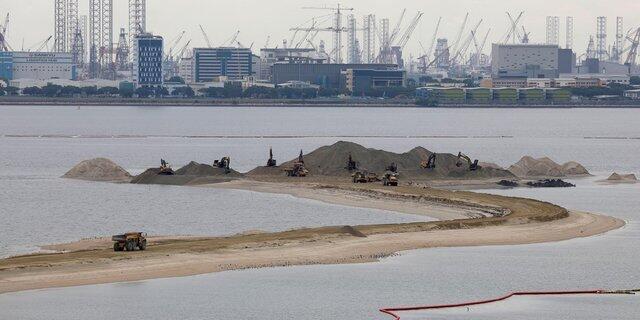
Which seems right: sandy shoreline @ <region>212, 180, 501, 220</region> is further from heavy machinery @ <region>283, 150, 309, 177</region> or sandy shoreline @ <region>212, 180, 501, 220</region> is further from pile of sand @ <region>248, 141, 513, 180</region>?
pile of sand @ <region>248, 141, 513, 180</region>

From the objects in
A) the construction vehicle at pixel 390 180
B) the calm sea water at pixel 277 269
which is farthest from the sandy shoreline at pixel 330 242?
the construction vehicle at pixel 390 180

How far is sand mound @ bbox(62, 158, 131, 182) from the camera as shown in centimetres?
8444

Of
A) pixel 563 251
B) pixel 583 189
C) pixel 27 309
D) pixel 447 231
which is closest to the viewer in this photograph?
pixel 27 309

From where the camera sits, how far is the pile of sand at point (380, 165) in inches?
3228

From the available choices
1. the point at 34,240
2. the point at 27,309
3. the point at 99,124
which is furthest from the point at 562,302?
the point at 99,124

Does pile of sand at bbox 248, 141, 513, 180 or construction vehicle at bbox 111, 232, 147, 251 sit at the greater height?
pile of sand at bbox 248, 141, 513, 180

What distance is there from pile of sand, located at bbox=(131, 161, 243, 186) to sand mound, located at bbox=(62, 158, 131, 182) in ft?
5.07

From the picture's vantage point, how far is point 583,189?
80.4 m

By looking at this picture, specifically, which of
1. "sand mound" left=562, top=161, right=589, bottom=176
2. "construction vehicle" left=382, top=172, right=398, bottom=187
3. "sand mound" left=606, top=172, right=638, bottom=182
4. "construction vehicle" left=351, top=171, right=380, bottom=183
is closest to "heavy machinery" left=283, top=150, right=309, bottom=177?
"construction vehicle" left=351, top=171, right=380, bottom=183

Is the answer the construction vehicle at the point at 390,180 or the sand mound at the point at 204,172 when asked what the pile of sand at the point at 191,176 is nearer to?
the sand mound at the point at 204,172

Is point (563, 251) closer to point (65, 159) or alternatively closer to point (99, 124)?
point (65, 159)

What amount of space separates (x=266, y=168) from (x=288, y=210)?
19458 millimetres

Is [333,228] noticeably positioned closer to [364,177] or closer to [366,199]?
[366,199]

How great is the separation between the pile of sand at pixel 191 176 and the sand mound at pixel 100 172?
155 centimetres
